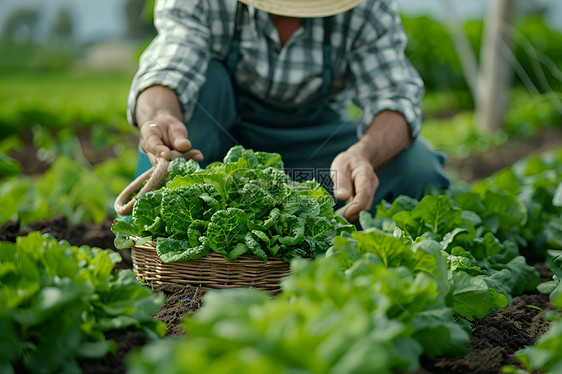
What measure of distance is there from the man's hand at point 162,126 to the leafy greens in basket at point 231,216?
92 mm

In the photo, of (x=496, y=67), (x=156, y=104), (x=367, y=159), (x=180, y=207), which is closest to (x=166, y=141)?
(x=156, y=104)

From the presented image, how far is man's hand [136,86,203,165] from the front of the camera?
176cm

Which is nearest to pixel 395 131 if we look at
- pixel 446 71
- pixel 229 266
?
pixel 229 266

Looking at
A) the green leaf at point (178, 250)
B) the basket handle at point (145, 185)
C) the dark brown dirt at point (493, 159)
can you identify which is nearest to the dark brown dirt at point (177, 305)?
the green leaf at point (178, 250)

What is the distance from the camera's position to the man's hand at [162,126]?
1764 millimetres

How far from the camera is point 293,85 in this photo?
7.79ft

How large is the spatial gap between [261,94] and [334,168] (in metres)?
0.66

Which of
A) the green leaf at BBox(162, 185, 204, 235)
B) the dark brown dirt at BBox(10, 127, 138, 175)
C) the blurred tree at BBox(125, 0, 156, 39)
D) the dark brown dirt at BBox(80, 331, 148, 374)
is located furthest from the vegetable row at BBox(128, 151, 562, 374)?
the dark brown dirt at BBox(10, 127, 138, 175)

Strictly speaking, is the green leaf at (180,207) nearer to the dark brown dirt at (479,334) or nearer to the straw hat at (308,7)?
the dark brown dirt at (479,334)

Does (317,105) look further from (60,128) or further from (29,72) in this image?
(29,72)

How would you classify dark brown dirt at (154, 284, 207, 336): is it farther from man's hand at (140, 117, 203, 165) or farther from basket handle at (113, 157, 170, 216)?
man's hand at (140, 117, 203, 165)

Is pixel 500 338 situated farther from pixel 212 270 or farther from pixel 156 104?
pixel 156 104

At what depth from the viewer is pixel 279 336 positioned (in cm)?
83

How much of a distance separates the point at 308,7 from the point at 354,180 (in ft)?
2.28
